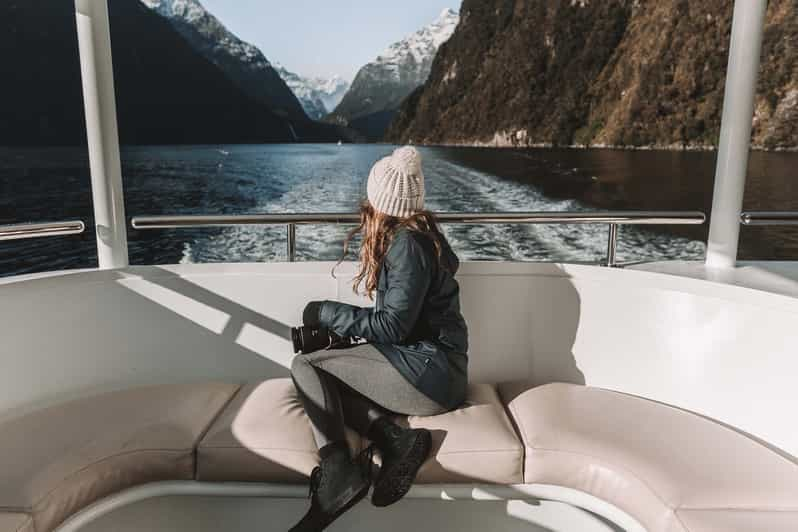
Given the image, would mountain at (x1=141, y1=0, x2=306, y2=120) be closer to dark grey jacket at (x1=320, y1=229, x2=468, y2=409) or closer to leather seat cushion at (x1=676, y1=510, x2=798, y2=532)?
dark grey jacket at (x1=320, y1=229, x2=468, y2=409)

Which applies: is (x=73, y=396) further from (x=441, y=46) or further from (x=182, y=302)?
(x=441, y=46)

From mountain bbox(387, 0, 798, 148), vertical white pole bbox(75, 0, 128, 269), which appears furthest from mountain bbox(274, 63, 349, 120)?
vertical white pole bbox(75, 0, 128, 269)

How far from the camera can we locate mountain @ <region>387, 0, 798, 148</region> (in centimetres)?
4084

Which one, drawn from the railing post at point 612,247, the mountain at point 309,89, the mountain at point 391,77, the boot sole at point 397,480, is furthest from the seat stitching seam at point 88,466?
the mountain at point 309,89

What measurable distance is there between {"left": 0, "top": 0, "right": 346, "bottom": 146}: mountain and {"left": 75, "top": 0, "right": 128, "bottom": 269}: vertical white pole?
185 ft

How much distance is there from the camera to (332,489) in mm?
1412

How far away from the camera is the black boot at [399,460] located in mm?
1458

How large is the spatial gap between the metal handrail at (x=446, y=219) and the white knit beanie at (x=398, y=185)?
0.42 metres

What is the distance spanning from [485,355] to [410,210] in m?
0.68

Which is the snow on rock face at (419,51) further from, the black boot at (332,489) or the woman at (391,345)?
the black boot at (332,489)

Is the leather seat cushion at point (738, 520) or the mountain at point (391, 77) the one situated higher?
the mountain at point (391, 77)

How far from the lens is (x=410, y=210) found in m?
1.59

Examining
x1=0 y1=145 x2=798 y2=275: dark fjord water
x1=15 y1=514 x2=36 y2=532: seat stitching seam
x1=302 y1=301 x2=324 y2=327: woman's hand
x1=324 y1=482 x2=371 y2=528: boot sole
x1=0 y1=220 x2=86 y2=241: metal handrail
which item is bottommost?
x1=0 y1=145 x2=798 y2=275: dark fjord water

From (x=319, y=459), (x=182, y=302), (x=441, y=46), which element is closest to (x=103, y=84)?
(x=182, y=302)
